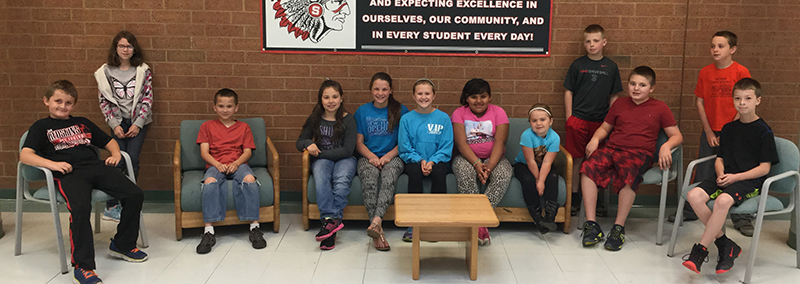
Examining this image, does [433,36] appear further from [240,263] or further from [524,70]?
[240,263]

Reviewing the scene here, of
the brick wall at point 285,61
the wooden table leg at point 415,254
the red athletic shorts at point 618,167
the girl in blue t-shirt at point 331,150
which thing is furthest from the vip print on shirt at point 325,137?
the red athletic shorts at point 618,167

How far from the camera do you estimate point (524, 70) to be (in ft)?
15.3

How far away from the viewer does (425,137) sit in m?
4.09

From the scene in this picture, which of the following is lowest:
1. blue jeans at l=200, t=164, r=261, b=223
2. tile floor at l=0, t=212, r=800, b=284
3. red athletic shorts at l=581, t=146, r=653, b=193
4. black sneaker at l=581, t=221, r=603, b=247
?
tile floor at l=0, t=212, r=800, b=284

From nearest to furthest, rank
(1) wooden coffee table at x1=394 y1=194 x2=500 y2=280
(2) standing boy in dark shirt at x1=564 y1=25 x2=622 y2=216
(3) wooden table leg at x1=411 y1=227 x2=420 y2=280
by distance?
(1) wooden coffee table at x1=394 y1=194 x2=500 y2=280, (3) wooden table leg at x1=411 y1=227 x2=420 y2=280, (2) standing boy in dark shirt at x1=564 y1=25 x2=622 y2=216

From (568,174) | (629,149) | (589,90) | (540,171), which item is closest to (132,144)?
(540,171)

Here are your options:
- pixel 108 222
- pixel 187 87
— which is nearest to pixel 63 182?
pixel 108 222

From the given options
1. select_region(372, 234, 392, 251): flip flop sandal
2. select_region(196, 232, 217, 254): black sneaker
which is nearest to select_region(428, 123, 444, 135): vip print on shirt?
select_region(372, 234, 392, 251): flip flop sandal

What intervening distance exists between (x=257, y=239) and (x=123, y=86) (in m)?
1.61

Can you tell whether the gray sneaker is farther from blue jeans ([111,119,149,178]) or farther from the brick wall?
the brick wall

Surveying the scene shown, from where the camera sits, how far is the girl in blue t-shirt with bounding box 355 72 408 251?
3949mm

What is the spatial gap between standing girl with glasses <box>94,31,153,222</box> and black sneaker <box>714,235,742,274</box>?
3961 millimetres

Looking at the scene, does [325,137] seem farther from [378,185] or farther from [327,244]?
[327,244]

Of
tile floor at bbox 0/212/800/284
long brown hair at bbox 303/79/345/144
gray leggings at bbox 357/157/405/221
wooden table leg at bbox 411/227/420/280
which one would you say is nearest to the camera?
wooden table leg at bbox 411/227/420/280
